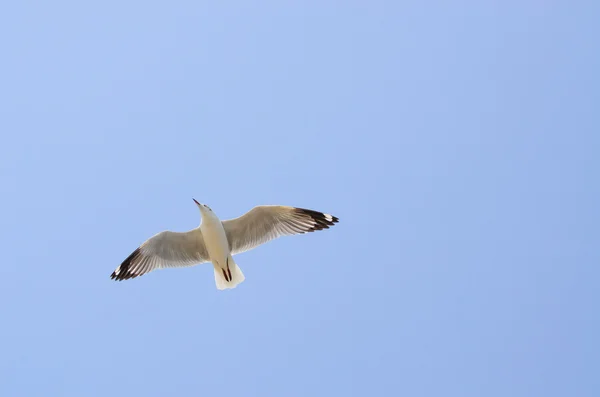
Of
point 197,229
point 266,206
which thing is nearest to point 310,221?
point 266,206

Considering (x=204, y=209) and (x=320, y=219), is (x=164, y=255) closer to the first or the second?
(x=204, y=209)

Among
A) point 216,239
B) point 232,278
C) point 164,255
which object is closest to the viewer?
point 216,239

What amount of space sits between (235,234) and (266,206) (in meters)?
0.61

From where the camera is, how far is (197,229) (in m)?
12.4

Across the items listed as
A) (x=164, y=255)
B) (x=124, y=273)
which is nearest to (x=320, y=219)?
(x=164, y=255)

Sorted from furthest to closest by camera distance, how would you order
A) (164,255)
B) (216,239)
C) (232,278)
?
1. (164,255)
2. (232,278)
3. (216,239)

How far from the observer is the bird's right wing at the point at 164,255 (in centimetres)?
1248

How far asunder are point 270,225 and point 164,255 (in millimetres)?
1502

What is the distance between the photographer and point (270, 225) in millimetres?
12633

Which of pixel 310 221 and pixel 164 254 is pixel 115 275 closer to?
pixel 164 254

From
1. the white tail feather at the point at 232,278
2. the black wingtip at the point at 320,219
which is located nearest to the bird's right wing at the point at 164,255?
the white tail feather at the point at 232,278

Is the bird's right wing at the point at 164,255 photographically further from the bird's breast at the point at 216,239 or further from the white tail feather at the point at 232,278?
the white tail feather at the point at 232,278

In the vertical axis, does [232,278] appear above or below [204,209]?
below

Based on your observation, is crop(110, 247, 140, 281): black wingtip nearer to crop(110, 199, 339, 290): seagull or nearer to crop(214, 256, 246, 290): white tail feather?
crop(110, 199, 339, 290): seagull
